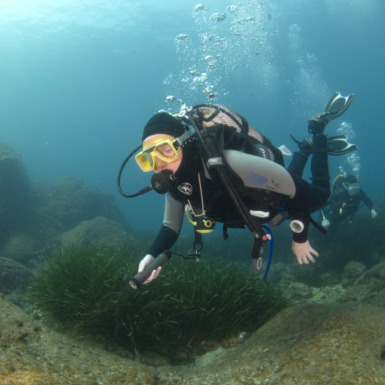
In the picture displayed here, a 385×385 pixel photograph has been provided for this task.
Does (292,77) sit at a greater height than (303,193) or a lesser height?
greater

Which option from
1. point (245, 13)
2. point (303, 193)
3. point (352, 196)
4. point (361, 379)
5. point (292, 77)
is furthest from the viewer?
point (292, 77)

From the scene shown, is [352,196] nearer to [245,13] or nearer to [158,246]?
[158,246]

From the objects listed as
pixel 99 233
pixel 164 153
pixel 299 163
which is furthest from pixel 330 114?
pixel 99 233

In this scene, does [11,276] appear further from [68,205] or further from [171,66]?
[171,66]

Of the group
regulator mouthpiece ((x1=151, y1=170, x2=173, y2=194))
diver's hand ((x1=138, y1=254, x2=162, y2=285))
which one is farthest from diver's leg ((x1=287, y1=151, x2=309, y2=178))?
diver's hand ((x1=138, y1=254, x2=162, y2=285))

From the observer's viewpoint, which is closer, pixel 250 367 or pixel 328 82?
pixel 250 367

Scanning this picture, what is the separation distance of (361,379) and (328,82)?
11932 cm

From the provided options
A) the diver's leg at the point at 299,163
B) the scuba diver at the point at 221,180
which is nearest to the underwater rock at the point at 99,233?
the diver's leg at the point at 299,163

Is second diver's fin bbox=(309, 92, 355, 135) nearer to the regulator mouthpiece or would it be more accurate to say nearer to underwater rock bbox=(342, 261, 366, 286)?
underwater rock bbox=(342, 261, 366, 286)

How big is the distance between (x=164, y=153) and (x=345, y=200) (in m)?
9.43

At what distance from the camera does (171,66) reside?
7450 cm

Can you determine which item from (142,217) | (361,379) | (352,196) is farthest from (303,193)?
(142,217)

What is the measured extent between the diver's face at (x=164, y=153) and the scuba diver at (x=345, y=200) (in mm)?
8490

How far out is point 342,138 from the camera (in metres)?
6.75
